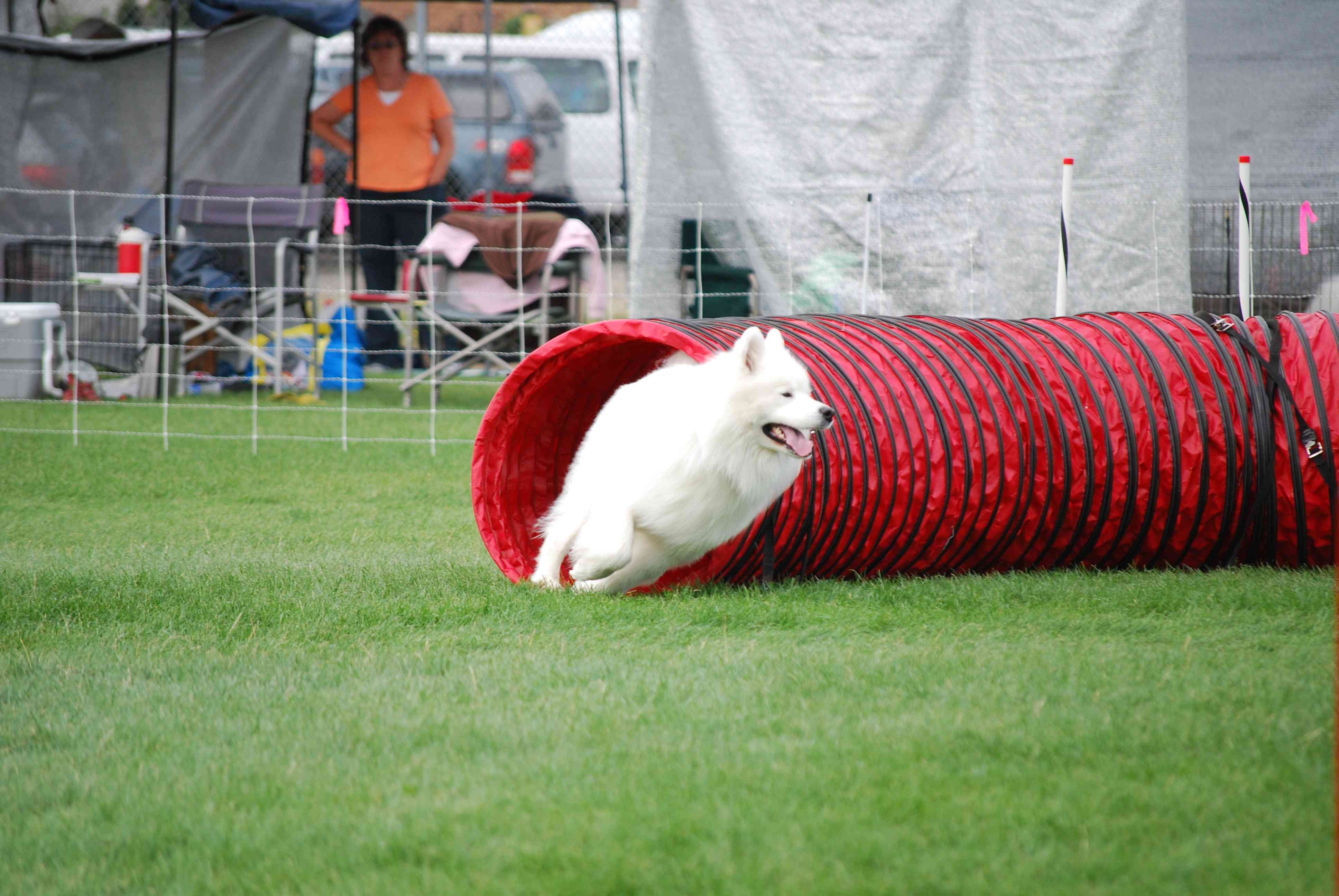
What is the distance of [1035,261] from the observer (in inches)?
310

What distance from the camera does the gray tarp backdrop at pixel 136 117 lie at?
37.9ft

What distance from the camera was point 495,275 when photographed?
989cm

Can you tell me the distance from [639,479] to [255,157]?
926 cm

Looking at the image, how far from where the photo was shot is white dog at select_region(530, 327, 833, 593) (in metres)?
3.66

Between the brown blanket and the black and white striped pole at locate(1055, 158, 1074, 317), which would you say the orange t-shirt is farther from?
the black and white striped pole at locate(1055, 158, 1074, 317)

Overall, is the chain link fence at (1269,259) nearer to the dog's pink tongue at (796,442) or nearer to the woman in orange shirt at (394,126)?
the dog's pink tongue at (796,442)

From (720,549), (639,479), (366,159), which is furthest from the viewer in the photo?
(366,159)

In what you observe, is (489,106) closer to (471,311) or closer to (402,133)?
(402,133)

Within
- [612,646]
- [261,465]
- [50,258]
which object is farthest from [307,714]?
[50,258]

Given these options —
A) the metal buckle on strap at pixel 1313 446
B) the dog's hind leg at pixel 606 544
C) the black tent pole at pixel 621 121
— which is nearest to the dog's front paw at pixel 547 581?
the dog's hind leg at pixel 606 544

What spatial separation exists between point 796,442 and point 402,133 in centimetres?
858

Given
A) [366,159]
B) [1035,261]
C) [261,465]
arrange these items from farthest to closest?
1. [366,159]
2. [1035,261]
3. [261,465]

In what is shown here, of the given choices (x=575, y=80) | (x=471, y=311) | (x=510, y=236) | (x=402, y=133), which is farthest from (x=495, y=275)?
(x=575, y=80)

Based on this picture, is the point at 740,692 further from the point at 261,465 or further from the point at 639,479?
the point at 261,465
